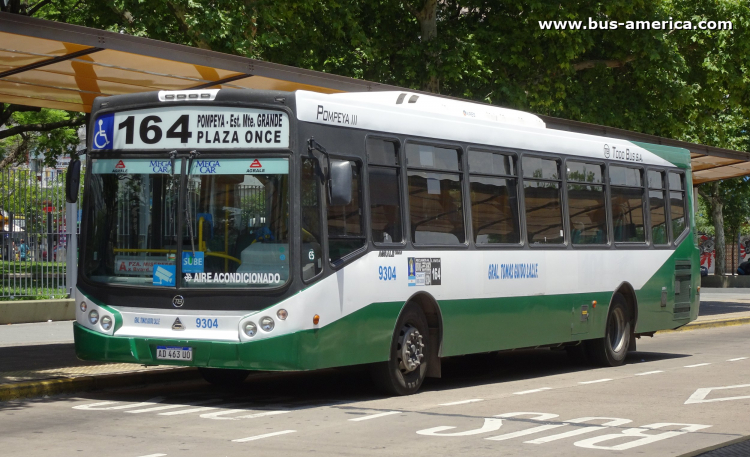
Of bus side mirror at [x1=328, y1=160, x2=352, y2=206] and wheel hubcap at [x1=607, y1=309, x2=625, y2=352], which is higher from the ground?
bus side mirror at [x1=328, y1=160, x2=352, y2=206]

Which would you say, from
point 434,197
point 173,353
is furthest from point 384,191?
point 173,353

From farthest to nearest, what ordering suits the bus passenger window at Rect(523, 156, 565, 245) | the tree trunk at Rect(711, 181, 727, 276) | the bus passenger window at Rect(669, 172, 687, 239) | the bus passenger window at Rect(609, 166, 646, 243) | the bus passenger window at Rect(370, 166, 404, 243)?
the tree trunk at Rect(711, 181, 727, 276)
the bus passenger window at Rect(669, 172, 687, 239)
the bus passenger window at Rect(609, 166, 646, 243)
the bus passenger window at Rect(523, 156, 565, 245)
the bus passenger window at Rect(370, 166, 404, 243)

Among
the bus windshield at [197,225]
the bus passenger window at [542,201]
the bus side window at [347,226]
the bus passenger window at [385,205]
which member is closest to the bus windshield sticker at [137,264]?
the bus windshield at [197,225]

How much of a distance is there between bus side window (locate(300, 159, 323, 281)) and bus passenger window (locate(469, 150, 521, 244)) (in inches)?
110

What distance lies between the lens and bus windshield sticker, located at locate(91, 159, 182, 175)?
10922 millimetres

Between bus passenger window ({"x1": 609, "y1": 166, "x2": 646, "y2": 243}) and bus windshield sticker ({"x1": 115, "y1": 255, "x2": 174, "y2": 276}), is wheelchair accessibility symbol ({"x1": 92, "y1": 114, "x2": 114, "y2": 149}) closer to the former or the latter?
bus windshield sticker ({"x1": 115, "y1": 255, "x2": 174, "y2": 276})

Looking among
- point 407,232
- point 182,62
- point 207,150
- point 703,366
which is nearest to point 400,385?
point 407,232

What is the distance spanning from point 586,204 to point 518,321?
2426 millimetres

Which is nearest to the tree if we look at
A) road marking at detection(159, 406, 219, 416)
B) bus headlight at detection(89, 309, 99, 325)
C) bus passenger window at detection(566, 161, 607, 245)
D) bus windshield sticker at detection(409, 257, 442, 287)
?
bus passenger window at detection(566, 161, 607, 245)

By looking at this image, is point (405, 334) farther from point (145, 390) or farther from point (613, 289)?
point (613, 289)

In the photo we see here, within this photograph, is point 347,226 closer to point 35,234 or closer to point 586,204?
point 586,204

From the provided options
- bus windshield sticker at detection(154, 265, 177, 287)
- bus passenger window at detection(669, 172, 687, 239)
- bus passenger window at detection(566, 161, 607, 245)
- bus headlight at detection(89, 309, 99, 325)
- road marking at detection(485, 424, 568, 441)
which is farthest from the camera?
bus passenger window at detection(669, 172, 687, 239)

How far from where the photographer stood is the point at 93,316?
11.2 meters

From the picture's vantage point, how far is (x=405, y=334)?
1180 cm
